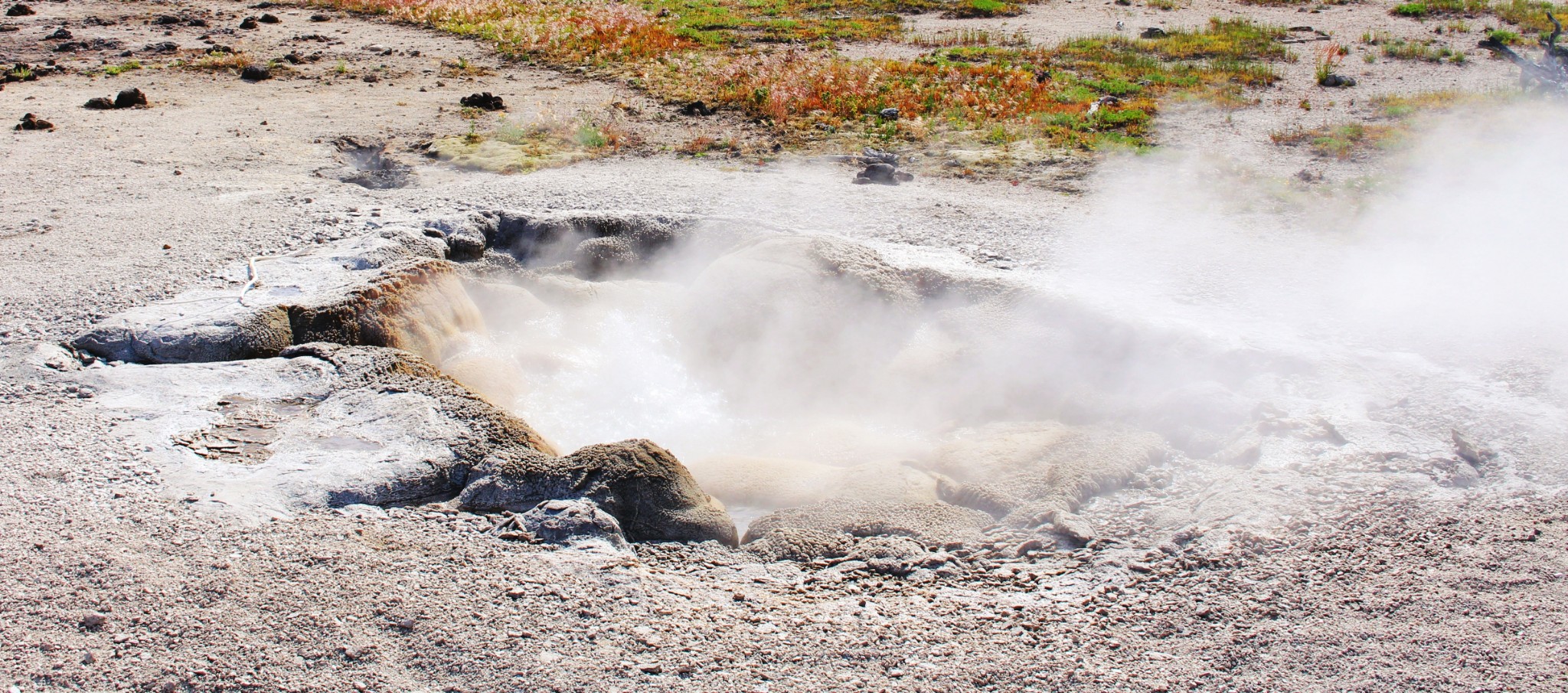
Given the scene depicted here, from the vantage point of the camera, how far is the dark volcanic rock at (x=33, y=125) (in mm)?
9164

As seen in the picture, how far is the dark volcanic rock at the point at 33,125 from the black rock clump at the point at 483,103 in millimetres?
3777

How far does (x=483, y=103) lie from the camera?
11.0 m

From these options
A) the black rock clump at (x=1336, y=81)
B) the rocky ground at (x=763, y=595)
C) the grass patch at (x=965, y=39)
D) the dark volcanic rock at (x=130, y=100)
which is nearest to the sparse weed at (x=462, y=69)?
the dark volcanic rock at (x=130, y=100)

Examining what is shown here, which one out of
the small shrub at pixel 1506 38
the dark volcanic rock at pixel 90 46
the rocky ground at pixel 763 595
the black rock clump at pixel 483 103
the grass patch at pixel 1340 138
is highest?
the small shrub at pixel 1506 38

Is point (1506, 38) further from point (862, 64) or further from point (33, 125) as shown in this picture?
point (33, 125)

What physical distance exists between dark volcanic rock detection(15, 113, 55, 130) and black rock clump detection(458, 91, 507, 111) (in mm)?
3777

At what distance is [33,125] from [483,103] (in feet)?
13.4

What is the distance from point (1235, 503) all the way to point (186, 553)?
3.60 meters

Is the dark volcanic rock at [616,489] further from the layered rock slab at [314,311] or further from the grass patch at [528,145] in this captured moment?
the grass patch at [528,145]

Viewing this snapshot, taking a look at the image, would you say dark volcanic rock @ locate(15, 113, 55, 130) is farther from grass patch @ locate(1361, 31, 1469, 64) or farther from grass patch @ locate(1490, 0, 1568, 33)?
grass patch @ locate(1490, 0, 1568, 33)

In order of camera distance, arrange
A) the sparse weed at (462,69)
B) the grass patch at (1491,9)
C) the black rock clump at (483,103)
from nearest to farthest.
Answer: the black rock clump at (483,103)
the sparse weed at (462,69)
the grass patch at (1491,9)

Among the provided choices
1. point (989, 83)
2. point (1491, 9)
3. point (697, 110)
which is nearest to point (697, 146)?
point (697, 110)

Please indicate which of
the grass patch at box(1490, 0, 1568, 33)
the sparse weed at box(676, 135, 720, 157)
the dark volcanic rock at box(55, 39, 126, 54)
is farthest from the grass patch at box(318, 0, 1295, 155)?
the dark volcanic rock at box(55, 39, 126, 54)

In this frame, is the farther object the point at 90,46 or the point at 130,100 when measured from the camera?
the point at 90,46
